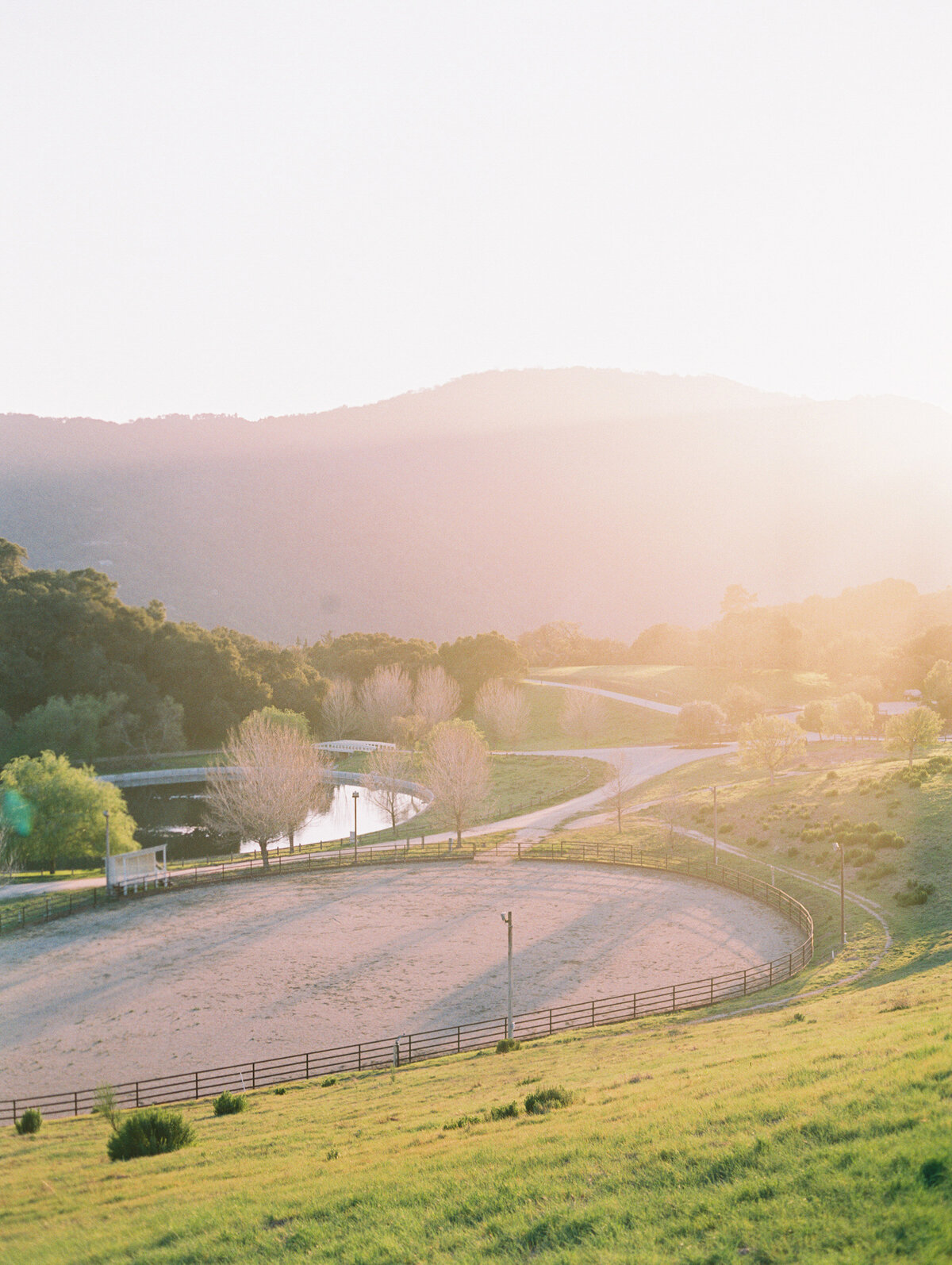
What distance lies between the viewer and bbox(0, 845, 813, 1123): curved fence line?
2122 centimetres

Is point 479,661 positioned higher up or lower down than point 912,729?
higher up

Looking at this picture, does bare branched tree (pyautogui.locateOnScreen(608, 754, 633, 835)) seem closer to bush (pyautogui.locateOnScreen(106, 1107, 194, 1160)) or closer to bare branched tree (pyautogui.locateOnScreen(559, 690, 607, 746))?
bare branched tree (pyautogui.locateOnScreen(559, 690, 607, 746))

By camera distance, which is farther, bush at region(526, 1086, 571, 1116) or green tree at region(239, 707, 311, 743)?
green tree at region(239, 707, 311, 743)

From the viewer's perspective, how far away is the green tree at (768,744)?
193 feet

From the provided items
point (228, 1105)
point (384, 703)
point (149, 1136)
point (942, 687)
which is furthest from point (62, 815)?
point (942, 687)

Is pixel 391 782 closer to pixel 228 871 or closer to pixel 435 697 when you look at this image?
pixel 228 871

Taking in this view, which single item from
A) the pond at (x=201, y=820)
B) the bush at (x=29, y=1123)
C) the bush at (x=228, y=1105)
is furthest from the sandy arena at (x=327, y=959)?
the pond at (x=201, y=820)

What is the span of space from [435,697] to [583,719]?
56.7 feet

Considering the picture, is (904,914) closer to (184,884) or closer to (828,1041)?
(828,1041)

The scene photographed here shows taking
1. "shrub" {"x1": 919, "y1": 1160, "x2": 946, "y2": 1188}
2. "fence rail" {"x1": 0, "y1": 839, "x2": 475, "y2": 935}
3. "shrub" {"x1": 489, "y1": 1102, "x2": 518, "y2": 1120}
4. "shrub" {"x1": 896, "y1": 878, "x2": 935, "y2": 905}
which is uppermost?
"shrub" {"x1": 919, "y1": 1160, "x2": 946, "y2": 1188}

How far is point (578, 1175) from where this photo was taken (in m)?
10.4

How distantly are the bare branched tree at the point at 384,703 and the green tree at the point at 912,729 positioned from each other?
5498 centimetres

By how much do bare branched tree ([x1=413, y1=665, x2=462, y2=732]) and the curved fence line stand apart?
61507 millimetres

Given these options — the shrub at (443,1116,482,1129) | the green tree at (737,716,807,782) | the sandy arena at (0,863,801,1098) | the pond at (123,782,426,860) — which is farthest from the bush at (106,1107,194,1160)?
the green tree at (737,716,807,782)
